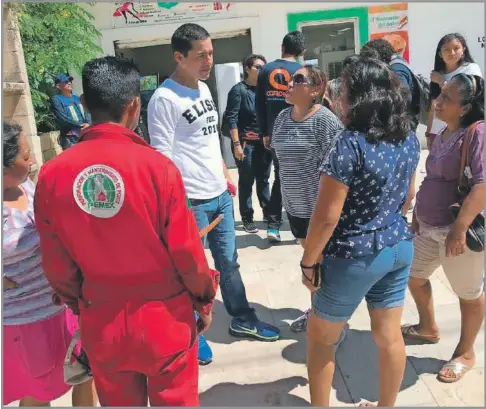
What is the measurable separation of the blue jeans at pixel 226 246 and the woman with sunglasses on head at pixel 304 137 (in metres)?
0.39

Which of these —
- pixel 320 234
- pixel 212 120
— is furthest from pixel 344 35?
pixel 320 234

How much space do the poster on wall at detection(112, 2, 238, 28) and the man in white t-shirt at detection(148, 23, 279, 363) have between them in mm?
6731

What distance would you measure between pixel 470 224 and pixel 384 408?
3.13ft

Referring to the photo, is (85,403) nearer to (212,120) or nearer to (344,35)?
(212,120)

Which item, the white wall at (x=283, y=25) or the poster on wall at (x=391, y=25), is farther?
the poster on wall at (x=391, y=25)

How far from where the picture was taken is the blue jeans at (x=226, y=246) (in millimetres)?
2791

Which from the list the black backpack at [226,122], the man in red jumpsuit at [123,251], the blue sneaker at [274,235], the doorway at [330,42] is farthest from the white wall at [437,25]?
the man in red jumpsuit at [123,251]

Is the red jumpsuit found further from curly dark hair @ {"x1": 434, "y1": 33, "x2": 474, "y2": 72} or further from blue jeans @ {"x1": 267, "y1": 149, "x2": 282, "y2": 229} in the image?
curly dark hair @ {"x1": 434, "y1": 33, "x2": 474, "y2": 72}

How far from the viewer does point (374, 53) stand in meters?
3.72

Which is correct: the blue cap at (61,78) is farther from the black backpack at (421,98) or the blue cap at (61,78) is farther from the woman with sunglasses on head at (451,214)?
the woman with sunglasses on head at (451,214)

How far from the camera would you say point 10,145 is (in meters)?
1.82

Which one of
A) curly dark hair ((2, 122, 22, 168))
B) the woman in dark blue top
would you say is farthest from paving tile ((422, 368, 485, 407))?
curly dark hair ((2, 122, 22, 168))

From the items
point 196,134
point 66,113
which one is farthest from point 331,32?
point 196,134

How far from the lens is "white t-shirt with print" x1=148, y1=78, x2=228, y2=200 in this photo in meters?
2.55
